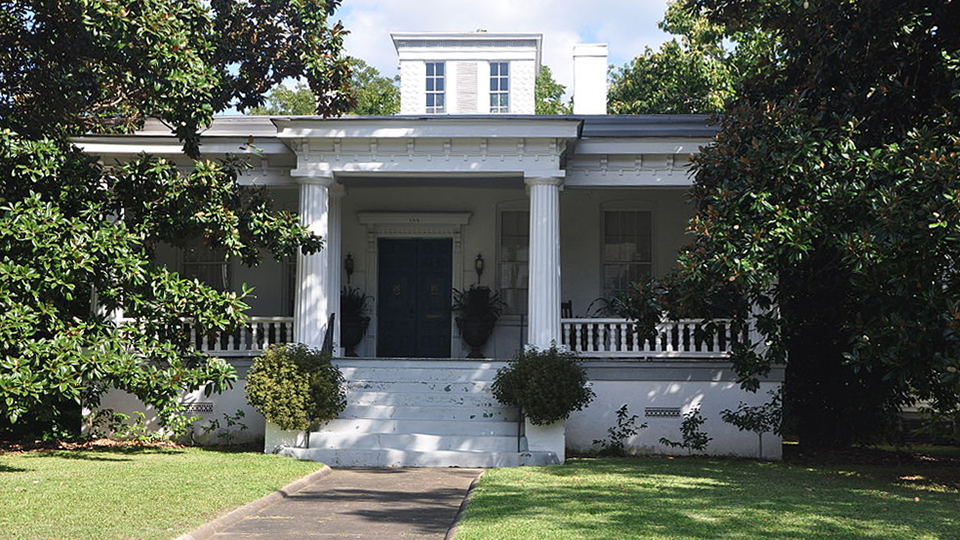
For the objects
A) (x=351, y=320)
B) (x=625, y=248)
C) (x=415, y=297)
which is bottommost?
(x=351, y=320)

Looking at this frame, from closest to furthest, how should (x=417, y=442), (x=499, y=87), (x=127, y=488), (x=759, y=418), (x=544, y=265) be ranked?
1. (x=127, y=488)
2. (x=417, y=442)
3. (x=759, y=418)
4. (x=544, y=265)
5. (x=499, y=87)

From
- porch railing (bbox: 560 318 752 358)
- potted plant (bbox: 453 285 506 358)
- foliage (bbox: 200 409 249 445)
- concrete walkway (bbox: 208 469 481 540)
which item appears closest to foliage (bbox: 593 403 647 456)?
porch railing (bbox: 560 318 752 358)

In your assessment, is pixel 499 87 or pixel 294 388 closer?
pixel 294 388

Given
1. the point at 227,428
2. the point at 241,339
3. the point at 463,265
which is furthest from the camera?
the point at 463,265

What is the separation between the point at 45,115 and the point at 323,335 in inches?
192

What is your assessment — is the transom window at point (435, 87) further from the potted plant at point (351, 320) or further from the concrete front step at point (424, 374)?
the concrete front step at point (424, 374)

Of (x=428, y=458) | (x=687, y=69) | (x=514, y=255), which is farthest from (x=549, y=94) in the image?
(x=428, y=458)

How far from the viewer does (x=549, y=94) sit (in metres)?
46.9

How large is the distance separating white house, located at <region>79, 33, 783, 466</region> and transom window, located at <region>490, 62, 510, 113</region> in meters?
8.66

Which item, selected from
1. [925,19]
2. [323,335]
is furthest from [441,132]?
[925,19]

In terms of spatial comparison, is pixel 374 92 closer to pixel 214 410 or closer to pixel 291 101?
pixel 291 101

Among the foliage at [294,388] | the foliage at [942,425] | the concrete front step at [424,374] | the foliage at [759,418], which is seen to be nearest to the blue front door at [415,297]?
the concrete front step at [424,374]

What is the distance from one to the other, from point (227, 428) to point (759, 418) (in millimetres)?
7896

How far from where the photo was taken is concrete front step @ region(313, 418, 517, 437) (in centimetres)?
1417
